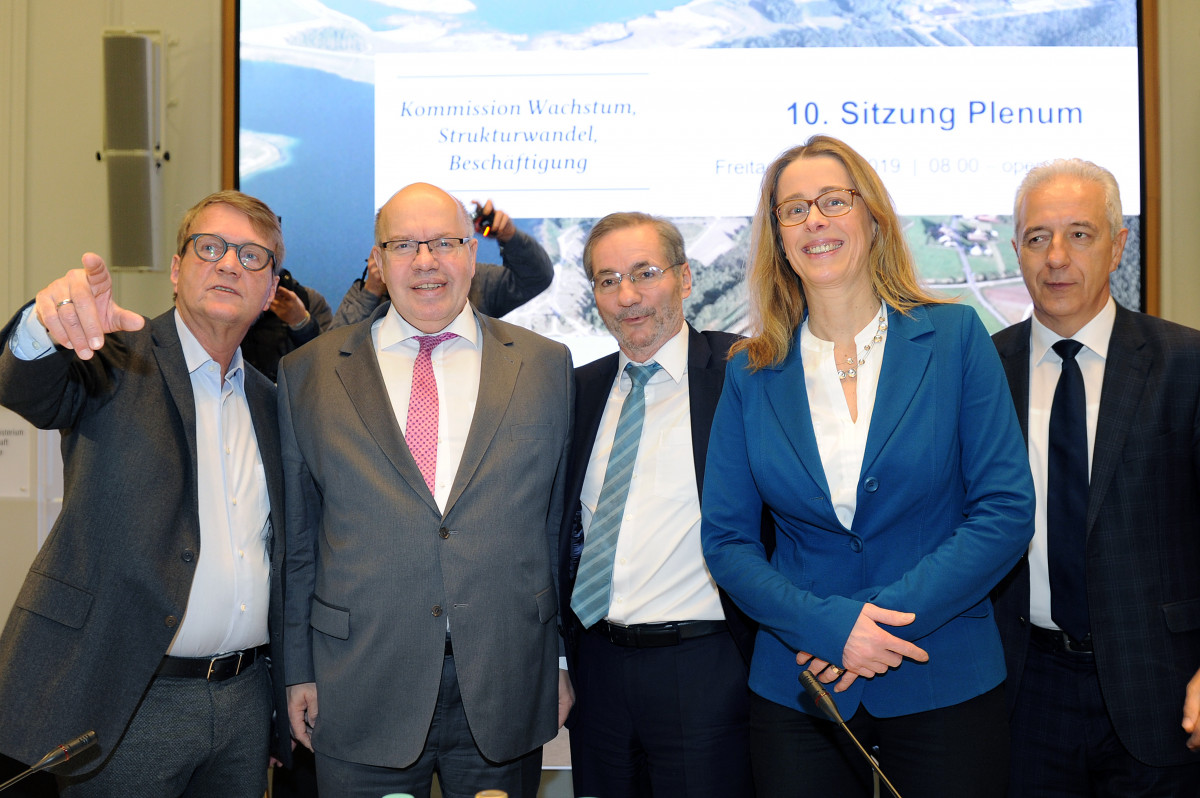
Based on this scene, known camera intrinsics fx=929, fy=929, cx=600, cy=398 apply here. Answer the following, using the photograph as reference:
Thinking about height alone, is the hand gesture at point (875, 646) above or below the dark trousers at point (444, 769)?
A: above

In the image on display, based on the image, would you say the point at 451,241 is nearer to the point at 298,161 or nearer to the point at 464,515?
the point at 464,515

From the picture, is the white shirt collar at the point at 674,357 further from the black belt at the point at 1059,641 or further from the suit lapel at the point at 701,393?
the black belt at the point at 1059,641

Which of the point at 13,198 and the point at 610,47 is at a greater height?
the point at 610,47

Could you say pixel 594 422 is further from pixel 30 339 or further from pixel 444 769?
pixel 30 339

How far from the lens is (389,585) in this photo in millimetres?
2090

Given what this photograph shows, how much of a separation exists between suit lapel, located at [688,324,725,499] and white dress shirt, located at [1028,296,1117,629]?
30.1 inches

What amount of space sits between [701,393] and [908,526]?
78 cm

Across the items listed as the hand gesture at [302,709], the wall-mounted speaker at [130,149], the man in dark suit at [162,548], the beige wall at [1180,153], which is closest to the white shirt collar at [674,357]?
the man in dark suit at [162,548]

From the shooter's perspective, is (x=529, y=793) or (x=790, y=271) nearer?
(x=790, y=271)

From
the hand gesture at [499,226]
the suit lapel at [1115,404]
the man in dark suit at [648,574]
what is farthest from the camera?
the hand gesture at [499,226]

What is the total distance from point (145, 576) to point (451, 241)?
1047mm

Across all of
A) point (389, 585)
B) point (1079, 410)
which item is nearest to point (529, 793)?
point (389, 585)

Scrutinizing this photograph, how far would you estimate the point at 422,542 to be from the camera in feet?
6.90

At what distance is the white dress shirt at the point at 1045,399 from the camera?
2.16m
